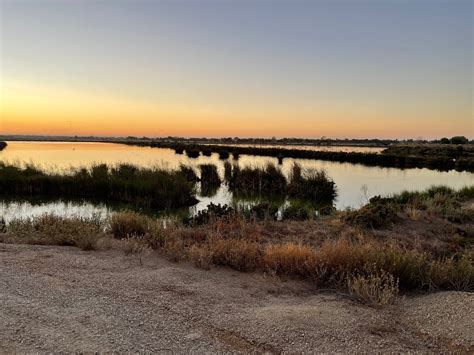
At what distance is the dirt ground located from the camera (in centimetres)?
385

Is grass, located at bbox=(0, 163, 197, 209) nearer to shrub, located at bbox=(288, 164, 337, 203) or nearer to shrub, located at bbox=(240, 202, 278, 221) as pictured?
shrub, located at bbox=(240, 202, 278, 221)

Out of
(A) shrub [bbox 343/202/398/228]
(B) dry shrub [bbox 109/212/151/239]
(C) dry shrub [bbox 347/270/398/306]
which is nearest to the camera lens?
(C) dry shrub [bbox 347/270/398/306]

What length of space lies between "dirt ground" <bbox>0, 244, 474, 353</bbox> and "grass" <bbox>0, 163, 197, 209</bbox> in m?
12.2

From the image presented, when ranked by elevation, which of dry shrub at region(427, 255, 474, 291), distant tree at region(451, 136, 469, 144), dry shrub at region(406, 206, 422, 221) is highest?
distant tree at region(451, 136, 469, 144)

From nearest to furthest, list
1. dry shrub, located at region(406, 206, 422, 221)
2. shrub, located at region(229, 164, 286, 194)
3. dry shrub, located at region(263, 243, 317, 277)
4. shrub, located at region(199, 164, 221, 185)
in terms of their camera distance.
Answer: dry shrub, located at region(263, 243, 317, 277)
dry shrub, located at region(406, 206, 422, 221)
shrub, located at region(229, 164, 286, 194)
shrub, located at region(199, 164, 221, 185)

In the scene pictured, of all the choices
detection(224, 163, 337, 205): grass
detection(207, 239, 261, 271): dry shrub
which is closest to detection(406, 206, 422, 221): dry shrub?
detection(224, 163, 337, 205): grass

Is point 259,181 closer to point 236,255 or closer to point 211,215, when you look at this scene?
point 211,215

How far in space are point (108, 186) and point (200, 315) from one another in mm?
17125

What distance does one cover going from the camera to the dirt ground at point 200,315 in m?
3.85

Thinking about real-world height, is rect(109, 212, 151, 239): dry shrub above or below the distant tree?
below

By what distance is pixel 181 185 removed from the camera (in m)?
19.5

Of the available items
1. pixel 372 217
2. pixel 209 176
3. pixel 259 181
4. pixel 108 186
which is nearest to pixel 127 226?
pixel 372 217

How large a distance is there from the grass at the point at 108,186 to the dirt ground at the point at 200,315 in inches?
482

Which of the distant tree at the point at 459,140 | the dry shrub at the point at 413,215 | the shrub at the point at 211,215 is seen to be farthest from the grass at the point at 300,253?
the distant tree at the point at 459,140
